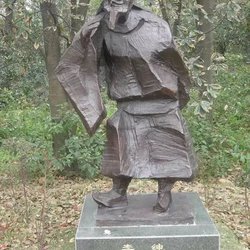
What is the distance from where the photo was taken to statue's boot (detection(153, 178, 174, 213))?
3.91 m

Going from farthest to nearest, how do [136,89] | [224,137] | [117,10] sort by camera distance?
[224,137] < [136,89] < [117,10]

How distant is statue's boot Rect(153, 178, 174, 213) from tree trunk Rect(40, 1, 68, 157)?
11.2 ft

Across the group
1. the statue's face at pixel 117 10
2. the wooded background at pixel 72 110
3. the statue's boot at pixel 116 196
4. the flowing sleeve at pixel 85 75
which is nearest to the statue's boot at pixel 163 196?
the statue's boot at pixel 116 196

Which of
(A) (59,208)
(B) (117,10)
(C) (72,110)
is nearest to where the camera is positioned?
(B) (117,10)

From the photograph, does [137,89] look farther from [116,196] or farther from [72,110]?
[72,110]

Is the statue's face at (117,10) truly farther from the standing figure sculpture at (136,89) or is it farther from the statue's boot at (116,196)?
the statue's boot at (116,196)

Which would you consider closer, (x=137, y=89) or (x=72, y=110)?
(x=137, y=89)

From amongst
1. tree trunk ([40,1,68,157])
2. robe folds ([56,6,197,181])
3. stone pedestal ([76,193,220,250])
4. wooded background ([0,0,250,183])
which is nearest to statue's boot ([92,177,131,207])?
stone pedestal ([76,193,220,250])

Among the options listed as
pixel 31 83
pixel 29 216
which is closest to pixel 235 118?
pixel 29 216

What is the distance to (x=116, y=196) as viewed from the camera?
13.4 ft

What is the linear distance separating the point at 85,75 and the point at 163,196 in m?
1.05

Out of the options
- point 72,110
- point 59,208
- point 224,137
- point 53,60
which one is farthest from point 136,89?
point 224,137

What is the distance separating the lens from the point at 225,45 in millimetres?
16078

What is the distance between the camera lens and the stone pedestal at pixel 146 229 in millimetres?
3635
